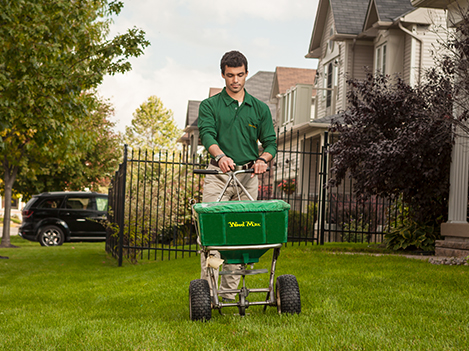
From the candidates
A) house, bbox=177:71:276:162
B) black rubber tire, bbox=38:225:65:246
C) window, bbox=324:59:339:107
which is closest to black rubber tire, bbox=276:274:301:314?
black rubber tire, bbox=38:225:65:246

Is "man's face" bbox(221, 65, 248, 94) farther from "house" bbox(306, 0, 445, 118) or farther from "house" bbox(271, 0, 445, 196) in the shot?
"house" bbox(306, 0, 445, 118)

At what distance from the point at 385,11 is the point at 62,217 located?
38.6 feet

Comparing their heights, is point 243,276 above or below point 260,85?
below

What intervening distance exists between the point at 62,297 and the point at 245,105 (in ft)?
11.3

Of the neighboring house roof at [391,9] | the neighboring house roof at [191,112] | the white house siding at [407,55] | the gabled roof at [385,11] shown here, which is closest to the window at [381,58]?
the white house siding at [407,55]

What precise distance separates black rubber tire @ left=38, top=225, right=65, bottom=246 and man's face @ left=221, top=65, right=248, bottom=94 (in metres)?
14.2

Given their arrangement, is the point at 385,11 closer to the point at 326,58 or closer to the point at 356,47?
the point at 356,47

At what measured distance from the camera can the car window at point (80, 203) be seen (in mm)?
17406

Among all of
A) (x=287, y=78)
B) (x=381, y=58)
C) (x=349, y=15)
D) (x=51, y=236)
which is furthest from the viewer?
(x=287, y=78)

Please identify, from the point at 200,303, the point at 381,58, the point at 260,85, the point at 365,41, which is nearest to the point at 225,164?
the point at 200,303

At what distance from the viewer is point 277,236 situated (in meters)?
3.92

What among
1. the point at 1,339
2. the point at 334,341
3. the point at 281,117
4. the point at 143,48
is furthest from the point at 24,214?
the point at 334,341

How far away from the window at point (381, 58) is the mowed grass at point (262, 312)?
10.5 metres

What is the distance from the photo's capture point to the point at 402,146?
895 cm
